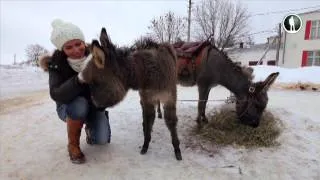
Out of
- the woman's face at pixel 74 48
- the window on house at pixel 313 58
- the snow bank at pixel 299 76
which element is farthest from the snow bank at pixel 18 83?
the window on house at pixel 313 58

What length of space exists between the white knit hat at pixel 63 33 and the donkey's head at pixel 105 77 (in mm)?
461

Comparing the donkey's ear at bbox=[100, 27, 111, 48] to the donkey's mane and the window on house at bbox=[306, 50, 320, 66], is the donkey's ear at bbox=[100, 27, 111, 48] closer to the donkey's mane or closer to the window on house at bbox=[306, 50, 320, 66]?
the donkey's mane

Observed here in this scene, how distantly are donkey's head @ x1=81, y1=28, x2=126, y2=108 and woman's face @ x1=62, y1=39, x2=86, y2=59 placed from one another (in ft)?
1.27

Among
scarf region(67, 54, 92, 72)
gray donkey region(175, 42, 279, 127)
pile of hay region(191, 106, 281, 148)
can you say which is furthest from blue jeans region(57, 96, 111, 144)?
gray donkey region(175, 42, 279, 127)

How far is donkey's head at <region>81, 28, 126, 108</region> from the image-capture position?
3393mm

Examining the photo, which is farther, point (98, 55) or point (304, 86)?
point (304, 86)

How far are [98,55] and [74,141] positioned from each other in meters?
1.32

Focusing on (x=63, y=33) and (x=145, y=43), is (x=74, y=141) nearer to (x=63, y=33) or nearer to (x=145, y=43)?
(x=63, y=33)

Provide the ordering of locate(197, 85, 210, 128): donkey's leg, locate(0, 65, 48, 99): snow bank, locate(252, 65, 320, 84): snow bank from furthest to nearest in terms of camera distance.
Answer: locate(0, 65, 48, 99): snow bank
locate(252, 65, 320, 84): snow bank
locate(197, 85, 210, 128): donkey's leg

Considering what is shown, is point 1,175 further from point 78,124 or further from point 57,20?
point 57,20

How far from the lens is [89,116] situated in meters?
4.20

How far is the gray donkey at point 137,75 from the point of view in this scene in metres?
3.42

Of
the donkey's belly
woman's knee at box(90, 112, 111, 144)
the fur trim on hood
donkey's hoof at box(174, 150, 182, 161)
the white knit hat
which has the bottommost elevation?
donkey's hoof at box(174, 150, 182, 161)

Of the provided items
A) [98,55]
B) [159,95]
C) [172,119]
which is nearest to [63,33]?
[98,55]
